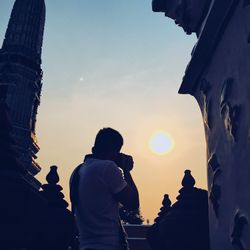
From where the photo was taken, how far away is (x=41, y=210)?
329cm

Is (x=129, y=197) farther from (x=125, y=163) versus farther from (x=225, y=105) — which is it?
(x=225, y=105)

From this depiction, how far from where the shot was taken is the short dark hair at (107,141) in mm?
2314

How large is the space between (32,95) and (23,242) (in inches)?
1104

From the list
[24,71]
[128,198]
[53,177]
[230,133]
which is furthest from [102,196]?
[24,71]

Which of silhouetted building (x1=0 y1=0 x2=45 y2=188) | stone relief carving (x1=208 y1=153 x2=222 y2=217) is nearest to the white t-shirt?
stone relief carving (x1=208 y1=153 x2=222 y2=217)

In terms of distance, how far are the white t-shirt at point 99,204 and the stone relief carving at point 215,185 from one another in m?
0.55

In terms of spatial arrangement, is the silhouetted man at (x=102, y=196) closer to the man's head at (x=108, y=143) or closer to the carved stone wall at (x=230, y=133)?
the man's head at (x=108, y=143)

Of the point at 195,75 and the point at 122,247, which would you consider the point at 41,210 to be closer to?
the point at 122,247

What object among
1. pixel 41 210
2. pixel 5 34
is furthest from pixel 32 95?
pixel 41 210

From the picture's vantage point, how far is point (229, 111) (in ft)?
6.57

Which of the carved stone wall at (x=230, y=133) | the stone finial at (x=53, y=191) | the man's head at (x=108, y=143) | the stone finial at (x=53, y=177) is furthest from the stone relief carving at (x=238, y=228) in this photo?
the stone finial at (x=53, y=177)

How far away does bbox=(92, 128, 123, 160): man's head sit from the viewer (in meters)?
2.32

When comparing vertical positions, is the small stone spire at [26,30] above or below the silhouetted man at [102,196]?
above

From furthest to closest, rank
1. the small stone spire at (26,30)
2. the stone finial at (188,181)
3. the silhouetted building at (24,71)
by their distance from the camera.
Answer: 1. the small stone spire at (26,30)
2. the silhouetted building at (24,71)
3. the stone finial at (188,181)
